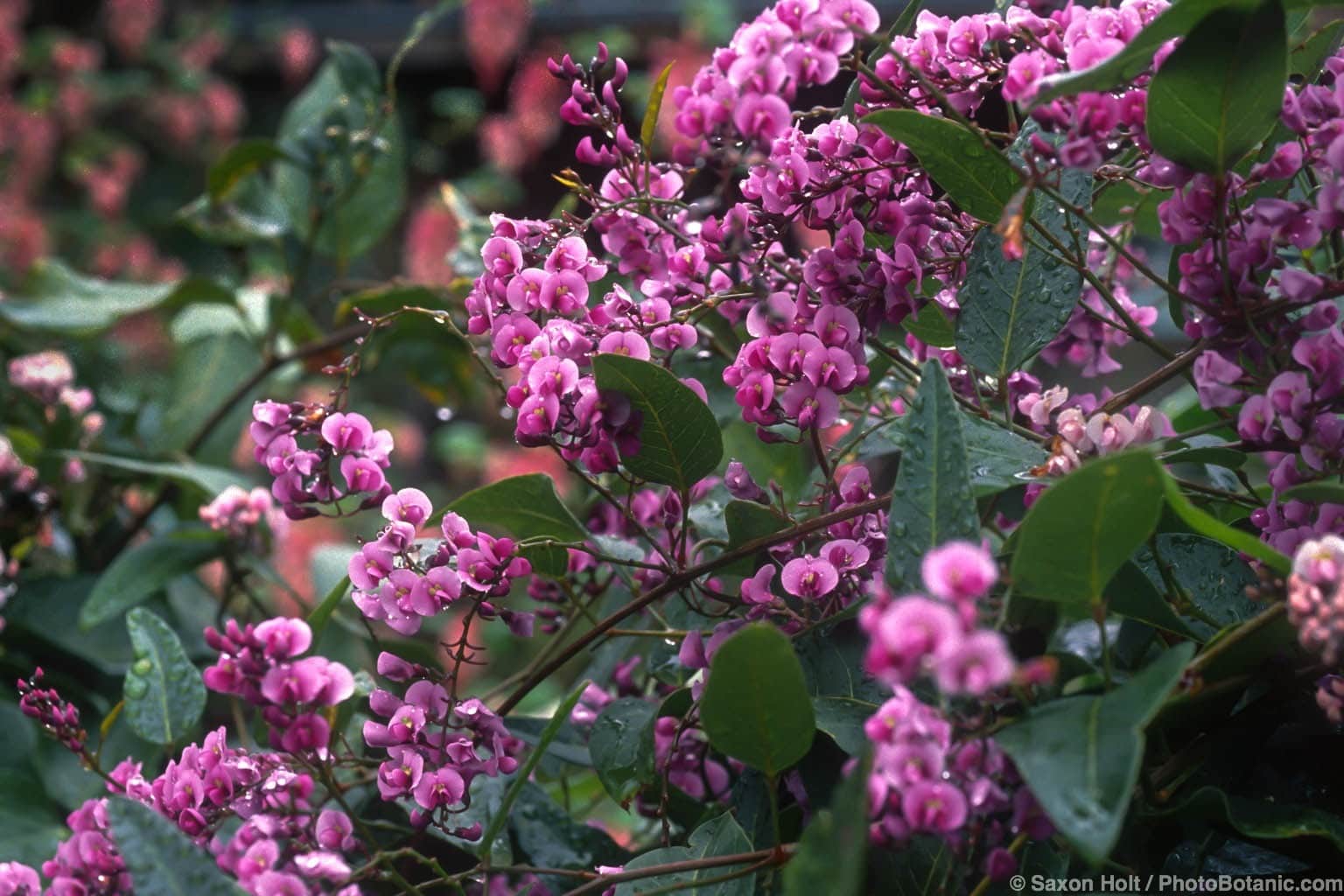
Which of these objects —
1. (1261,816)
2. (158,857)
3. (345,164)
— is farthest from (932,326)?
(345,164)

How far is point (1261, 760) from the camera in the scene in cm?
52

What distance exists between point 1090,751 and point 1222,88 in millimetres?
264

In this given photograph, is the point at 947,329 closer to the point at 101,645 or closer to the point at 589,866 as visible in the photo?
the point at 589,866

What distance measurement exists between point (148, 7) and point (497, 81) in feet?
2.65

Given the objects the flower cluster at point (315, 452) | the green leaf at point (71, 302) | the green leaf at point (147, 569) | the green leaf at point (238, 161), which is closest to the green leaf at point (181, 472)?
the green leaf at point (147, 569)

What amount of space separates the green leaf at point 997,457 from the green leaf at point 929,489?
29mm

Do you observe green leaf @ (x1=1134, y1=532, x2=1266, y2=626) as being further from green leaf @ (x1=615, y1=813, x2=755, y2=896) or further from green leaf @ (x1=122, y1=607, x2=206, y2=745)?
green leaf @ (x1=122, y1=607, x2=206, y2=745)

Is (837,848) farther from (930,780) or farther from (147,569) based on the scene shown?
(147,569)

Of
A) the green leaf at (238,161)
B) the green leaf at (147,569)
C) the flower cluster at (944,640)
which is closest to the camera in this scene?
the flower cluster at (944,640)

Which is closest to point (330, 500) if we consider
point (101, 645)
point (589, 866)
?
point (589, 866)

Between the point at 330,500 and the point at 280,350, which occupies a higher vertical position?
the point at 330,500

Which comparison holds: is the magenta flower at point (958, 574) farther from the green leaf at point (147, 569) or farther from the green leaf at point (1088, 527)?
the green leaf at point (147, 569)

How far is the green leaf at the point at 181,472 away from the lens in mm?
996

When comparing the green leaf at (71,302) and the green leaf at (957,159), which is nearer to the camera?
the green leaf at (957,159)
